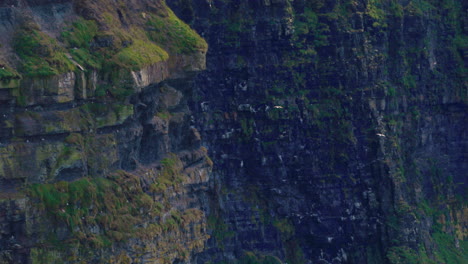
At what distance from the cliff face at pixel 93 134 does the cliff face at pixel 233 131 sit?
0.09 m

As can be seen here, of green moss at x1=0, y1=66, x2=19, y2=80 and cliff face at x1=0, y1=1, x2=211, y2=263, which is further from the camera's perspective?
cliff face at x1=0, y1=1, x2=211, y2=263

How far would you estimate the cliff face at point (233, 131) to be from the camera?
60.1 m

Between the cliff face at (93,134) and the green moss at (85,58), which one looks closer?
the cliff face at (93,134)

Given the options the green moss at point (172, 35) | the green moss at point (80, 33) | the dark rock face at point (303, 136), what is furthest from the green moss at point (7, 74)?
the dark rock face at point (303, 136)

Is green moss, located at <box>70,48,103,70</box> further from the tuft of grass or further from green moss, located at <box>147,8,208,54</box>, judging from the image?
green moss, located at <box>147,8,208,54</box>

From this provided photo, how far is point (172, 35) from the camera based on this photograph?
71.2 meters

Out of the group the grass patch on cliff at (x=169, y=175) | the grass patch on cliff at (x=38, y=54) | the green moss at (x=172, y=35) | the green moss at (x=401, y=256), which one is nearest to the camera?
the grass patch on cliff at (x=38, y=54)

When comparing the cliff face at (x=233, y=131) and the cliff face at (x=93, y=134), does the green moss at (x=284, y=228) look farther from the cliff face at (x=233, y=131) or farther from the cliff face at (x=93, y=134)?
the cliff face at (x=93, y=134)

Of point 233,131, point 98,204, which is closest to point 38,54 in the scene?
point 98,204

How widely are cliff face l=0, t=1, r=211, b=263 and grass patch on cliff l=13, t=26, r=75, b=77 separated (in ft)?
0.17

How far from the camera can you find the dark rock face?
85688mm

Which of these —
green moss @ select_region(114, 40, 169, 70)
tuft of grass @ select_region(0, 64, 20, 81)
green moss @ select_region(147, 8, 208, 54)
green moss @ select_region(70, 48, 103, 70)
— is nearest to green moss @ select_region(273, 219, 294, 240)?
green moss @ select_region(147, 8, 208, 54)

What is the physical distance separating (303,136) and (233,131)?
179 inches

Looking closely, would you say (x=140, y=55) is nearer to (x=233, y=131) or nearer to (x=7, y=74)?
(x=7, y=74)
